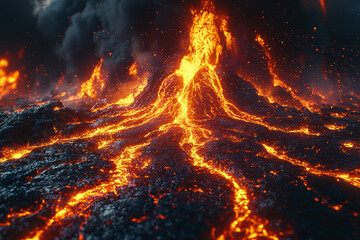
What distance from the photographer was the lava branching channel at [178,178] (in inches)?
121

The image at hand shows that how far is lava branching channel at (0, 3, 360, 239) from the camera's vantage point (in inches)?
121

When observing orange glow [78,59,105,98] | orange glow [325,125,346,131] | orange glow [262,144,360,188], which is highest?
orange glow [78,59,105,98]

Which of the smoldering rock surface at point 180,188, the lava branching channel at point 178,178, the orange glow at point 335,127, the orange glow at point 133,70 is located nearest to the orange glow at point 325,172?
the lava branching channel at point 178,178

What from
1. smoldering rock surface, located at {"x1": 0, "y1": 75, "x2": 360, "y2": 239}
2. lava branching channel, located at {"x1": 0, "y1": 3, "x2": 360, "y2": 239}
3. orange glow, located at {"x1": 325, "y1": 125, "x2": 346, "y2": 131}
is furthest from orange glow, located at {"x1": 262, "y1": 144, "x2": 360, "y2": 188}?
orange glow, located at {"x1": 325, "y1": 125, "x2": 346, "y2": 131}

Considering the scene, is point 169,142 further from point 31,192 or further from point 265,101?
point 265,101

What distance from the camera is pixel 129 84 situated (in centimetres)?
2459

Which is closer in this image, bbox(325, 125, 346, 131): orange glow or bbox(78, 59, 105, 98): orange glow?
bbox(325, 125, 346, 131): orange glow

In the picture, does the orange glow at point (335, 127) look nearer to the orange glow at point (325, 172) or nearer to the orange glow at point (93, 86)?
the orange glow at point (325, 172)

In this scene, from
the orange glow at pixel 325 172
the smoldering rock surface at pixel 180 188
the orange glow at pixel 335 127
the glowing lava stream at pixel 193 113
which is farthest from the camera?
the orange glow at pixel 335 127

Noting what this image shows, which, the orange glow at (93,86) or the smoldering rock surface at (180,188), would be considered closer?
the smoldering rock surface at (180,188)

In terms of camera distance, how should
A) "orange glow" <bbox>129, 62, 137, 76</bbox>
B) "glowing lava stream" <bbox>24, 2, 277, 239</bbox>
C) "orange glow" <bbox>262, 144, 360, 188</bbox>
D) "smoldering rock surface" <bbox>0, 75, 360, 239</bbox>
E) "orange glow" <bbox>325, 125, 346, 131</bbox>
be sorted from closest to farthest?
1. "smoldering rock surface" <bbox>0, 75, 360, 239</bbox>
2. "glowing lava stream" <bbox>24, 2, 277, 239</bbox>
3. "orange glow" <bbox>262, 144, 360, 188</bbox>
4. "orange glow" <bbox>325, 125, 346, 131</bbox>
5. "orange glow" <bbox>129, 62, 137, 76</bbox>

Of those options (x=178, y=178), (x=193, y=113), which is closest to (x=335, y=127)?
(x=193, y=113)

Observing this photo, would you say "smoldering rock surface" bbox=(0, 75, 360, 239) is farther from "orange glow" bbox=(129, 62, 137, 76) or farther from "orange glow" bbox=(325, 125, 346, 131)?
"orange glow" bbox=(129, 62, 137, 76)

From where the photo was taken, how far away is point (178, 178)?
4867 mm
